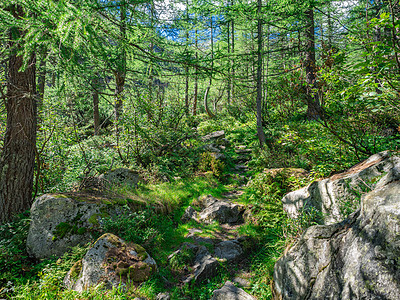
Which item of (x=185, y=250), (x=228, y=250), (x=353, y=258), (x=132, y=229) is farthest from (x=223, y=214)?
(x=353, y=258)

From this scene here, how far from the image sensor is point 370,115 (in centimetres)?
537

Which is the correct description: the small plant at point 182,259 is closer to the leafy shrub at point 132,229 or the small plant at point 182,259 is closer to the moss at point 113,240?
the leafy shrub at point 132,229

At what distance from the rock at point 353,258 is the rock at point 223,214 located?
3058 mm

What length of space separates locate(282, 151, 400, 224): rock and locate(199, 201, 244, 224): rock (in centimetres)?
189

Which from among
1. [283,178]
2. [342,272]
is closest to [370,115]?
[283,178]

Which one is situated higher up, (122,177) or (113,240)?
(122,177)

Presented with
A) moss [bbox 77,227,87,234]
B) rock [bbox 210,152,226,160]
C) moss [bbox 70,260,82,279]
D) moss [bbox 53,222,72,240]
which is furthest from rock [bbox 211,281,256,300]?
rock [bbox 210,152,226,160]

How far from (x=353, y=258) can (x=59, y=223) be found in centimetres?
504

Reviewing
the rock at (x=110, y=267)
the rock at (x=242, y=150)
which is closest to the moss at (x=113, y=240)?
the rock at (x=110, y=267)

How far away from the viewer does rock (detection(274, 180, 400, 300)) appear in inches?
78.8

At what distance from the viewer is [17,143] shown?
505 centimetres

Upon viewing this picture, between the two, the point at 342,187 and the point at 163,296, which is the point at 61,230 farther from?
the point at 342,187

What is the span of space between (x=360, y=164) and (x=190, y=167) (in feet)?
20.6

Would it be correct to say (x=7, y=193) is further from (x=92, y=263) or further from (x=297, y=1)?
(x=297, y=1)
